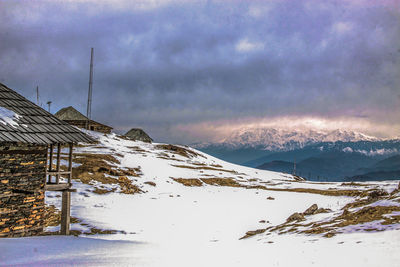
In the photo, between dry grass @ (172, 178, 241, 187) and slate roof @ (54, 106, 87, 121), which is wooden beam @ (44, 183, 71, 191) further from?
slate roof @ (54, 106, 87, 121)

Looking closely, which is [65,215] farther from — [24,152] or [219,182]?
[219,182]

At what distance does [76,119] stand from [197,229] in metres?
83.1

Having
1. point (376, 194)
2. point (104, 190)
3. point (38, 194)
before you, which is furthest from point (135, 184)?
point (376, 194)

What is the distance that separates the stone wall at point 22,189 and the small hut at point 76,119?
80216 millimetres

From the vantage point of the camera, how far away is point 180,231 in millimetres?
20922

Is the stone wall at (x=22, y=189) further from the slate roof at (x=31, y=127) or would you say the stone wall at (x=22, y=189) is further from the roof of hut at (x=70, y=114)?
the roof of hut at (x=70, y=114)

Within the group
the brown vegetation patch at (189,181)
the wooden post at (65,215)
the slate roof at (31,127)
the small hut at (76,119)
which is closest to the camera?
the slate roof at (31,127)

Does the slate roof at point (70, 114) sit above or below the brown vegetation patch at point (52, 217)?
above

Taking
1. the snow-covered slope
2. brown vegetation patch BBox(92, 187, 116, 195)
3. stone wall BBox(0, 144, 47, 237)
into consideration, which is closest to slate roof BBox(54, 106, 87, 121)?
the snow-covered slope

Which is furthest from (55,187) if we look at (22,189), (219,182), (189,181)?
(219,182)

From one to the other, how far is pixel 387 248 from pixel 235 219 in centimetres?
1630

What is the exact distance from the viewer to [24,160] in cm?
1525

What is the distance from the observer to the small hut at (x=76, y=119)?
301ft

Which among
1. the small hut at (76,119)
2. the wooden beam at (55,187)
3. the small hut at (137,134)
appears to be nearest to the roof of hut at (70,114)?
the small hut at (76,119)
